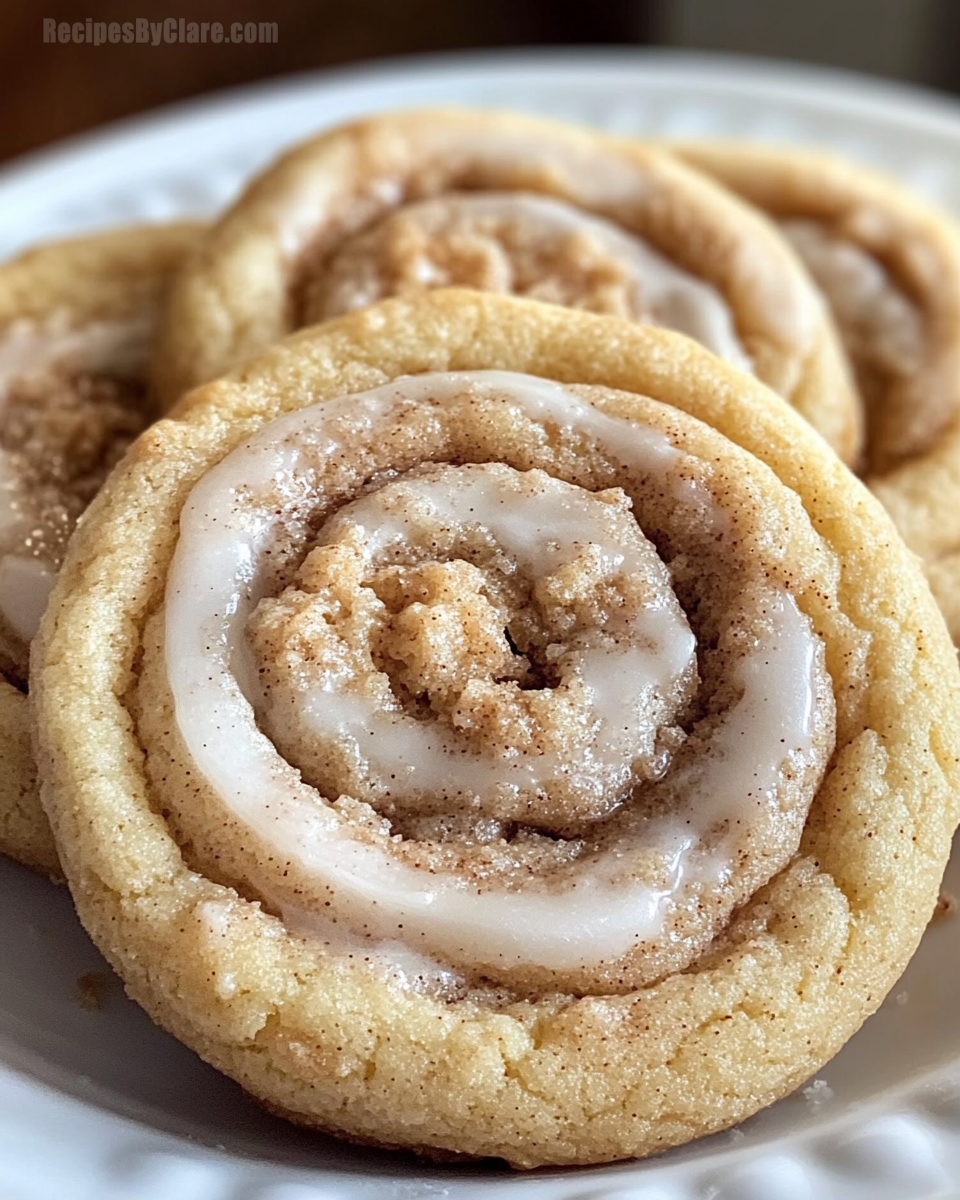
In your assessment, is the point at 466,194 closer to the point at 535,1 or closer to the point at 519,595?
the point at 519,595

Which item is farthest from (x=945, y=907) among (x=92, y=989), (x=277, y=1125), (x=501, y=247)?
(x=501, y=247)

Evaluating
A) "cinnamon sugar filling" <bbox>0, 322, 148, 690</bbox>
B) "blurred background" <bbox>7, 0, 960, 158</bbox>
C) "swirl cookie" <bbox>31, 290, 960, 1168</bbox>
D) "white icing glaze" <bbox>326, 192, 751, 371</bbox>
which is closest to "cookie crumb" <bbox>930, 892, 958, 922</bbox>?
"swirl cookie" <bbox>31, 290, 960, 1168</bbox>

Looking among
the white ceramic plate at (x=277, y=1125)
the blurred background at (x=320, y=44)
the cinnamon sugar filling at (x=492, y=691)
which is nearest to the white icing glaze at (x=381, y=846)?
the cinnamon sugar filling at (x=492, y=691)

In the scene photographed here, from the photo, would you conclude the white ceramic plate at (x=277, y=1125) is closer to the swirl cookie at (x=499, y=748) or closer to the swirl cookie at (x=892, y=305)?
the swirl cookie at (x=499, y=748)

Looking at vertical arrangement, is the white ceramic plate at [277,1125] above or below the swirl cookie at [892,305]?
below

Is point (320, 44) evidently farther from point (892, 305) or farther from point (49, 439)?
point (49, 439)

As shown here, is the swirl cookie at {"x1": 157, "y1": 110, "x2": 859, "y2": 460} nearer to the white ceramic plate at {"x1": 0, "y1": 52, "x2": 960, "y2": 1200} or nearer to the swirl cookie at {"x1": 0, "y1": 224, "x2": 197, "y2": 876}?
the swirl cookie at {"x1": 0, "y1": 224, "x2": 197, "y2": 876}
